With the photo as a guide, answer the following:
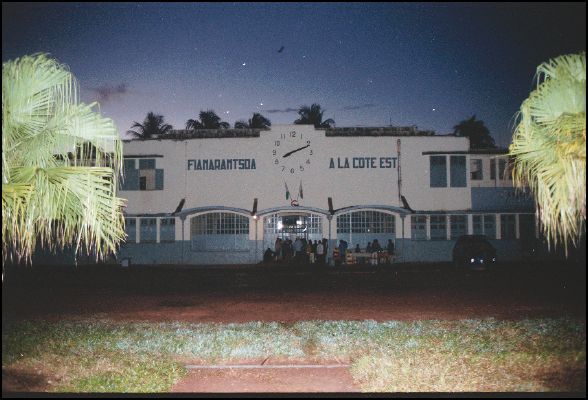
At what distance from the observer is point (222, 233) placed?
27562mm

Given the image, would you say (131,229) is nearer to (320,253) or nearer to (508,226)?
(320,253)

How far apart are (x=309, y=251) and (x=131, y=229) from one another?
11.0 m

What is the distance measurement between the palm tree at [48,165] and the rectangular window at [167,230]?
22.2 meters

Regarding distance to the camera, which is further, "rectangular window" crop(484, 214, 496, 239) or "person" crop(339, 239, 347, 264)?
"rectangular window" crop(484, 214, 496, 239)

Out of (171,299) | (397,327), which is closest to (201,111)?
(171,299)

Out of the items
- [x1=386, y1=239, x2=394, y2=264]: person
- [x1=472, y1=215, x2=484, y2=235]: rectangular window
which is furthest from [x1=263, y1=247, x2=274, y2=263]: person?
[x1=472, y1=215, x2=484, y2=235]: rectangular window

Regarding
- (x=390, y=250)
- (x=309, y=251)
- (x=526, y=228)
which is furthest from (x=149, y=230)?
(x=526, y=228)

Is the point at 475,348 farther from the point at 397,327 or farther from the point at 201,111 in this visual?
the point at 201,111

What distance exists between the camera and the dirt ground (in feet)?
21.5

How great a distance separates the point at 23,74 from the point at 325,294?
11.4 metres

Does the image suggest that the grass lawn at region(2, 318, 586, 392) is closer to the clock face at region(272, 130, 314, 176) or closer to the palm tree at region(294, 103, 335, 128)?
the clock face at region(272, 130, 314, 176)

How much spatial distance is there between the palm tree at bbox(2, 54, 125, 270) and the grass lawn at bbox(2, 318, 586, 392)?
2037mm

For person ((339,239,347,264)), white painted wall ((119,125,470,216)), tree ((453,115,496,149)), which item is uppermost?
tree ((453,115,496,149))

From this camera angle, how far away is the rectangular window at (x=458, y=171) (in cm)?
2744
